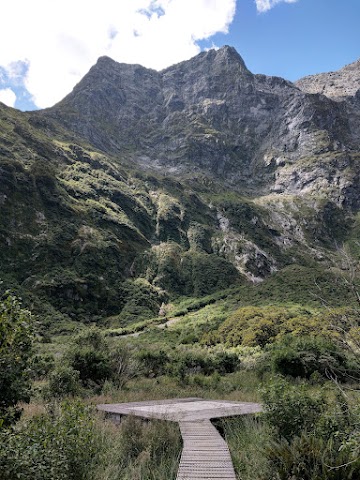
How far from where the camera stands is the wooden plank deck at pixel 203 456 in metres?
7.46

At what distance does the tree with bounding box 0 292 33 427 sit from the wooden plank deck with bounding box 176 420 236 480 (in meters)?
3.34

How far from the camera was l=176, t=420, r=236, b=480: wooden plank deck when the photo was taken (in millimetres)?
7461

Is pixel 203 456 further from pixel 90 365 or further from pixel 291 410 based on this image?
pixel 90 365

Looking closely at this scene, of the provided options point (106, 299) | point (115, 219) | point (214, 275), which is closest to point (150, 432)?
point (106, 299)

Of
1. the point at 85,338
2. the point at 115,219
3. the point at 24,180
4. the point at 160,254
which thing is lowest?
the point at 85,338

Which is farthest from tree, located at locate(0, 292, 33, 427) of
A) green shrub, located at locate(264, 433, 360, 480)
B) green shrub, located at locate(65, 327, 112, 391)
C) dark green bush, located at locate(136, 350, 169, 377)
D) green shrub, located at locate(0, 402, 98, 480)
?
dark green bush, located at locate(136, 350, 169, 377)

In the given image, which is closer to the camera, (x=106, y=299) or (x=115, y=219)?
(x=106, y=299)

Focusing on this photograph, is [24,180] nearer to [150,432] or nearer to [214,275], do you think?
[214,275]

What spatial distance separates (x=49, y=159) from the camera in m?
174

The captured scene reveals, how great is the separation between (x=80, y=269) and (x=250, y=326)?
79721 millimetres

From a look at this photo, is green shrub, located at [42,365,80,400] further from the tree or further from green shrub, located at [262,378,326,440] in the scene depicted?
green shrub, located at [262,378,326,440]

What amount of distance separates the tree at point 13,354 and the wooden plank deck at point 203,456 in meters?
3.34

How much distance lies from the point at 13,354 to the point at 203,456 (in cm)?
465

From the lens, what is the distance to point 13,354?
7062 millimetres
